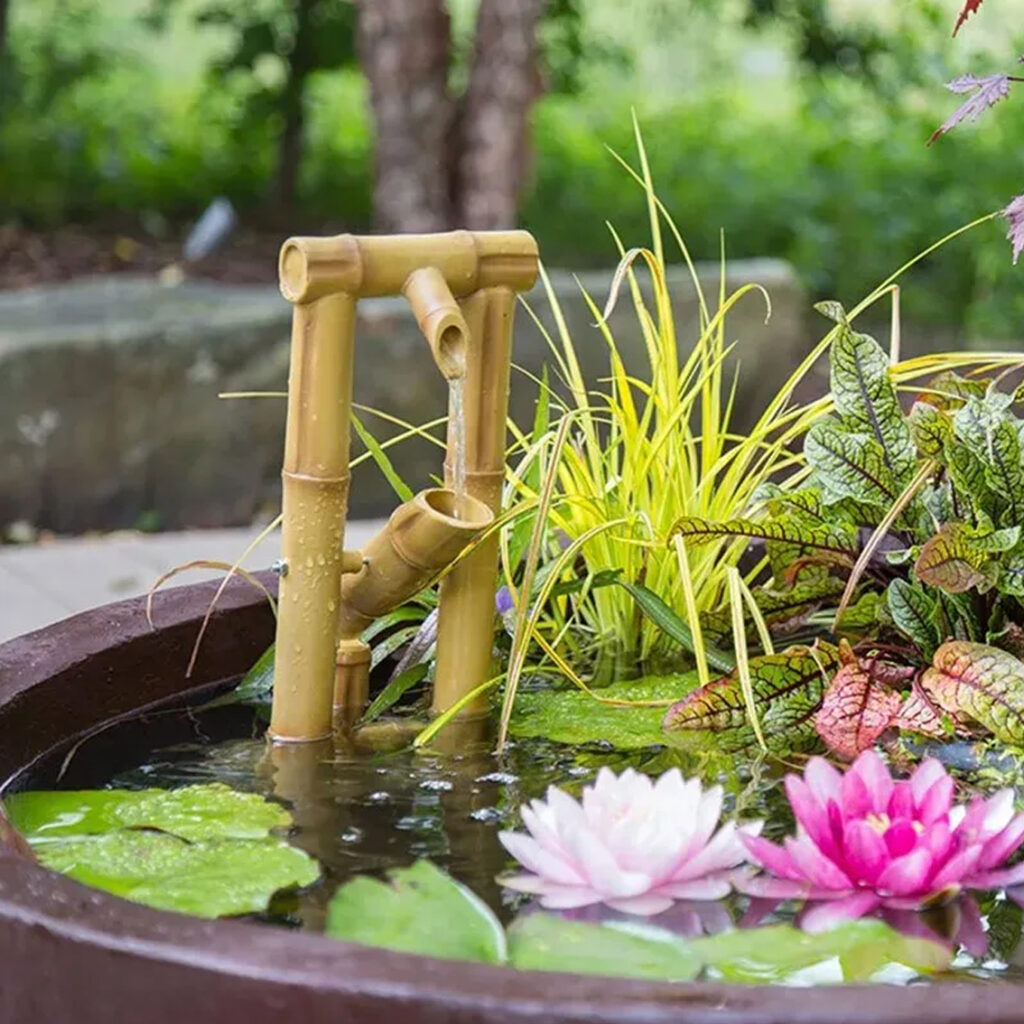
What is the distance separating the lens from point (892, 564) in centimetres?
150

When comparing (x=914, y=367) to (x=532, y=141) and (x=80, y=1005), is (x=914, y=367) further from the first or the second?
(x=532, y=141)

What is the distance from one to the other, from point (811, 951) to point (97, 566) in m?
2.75

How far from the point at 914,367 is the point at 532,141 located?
3327 millimetres

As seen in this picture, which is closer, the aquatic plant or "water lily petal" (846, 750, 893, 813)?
"water lily petal" (846, 750, 893, 813)

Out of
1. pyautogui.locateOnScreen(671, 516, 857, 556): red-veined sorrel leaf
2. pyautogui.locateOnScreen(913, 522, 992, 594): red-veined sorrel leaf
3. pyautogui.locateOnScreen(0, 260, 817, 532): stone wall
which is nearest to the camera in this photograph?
pyautogui.locateOnScreen(913, 522, 992, 594): red-veined sorrel leaf

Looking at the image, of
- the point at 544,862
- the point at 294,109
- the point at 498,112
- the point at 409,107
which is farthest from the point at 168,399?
the point at 544,862

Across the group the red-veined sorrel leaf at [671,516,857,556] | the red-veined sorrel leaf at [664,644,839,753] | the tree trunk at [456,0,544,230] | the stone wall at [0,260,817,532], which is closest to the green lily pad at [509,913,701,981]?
the red-veined sorrel leaf at [664,644,839,753]

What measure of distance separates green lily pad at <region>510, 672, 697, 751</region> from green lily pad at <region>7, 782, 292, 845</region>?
0.26 meters

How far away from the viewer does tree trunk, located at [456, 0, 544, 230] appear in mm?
4520

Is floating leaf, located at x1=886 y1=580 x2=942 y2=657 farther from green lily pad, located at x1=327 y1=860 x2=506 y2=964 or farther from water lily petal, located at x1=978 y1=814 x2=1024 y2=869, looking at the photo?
green lily pad, located at x1=327 y1=860 x2=506 y2=964

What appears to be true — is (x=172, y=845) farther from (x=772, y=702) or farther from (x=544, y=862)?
(x=772, y=702)

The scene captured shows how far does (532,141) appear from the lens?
4777 mm

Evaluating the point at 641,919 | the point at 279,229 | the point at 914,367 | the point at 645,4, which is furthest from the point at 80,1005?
the point at 645,4

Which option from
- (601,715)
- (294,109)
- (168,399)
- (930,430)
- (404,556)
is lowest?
(601,715)
